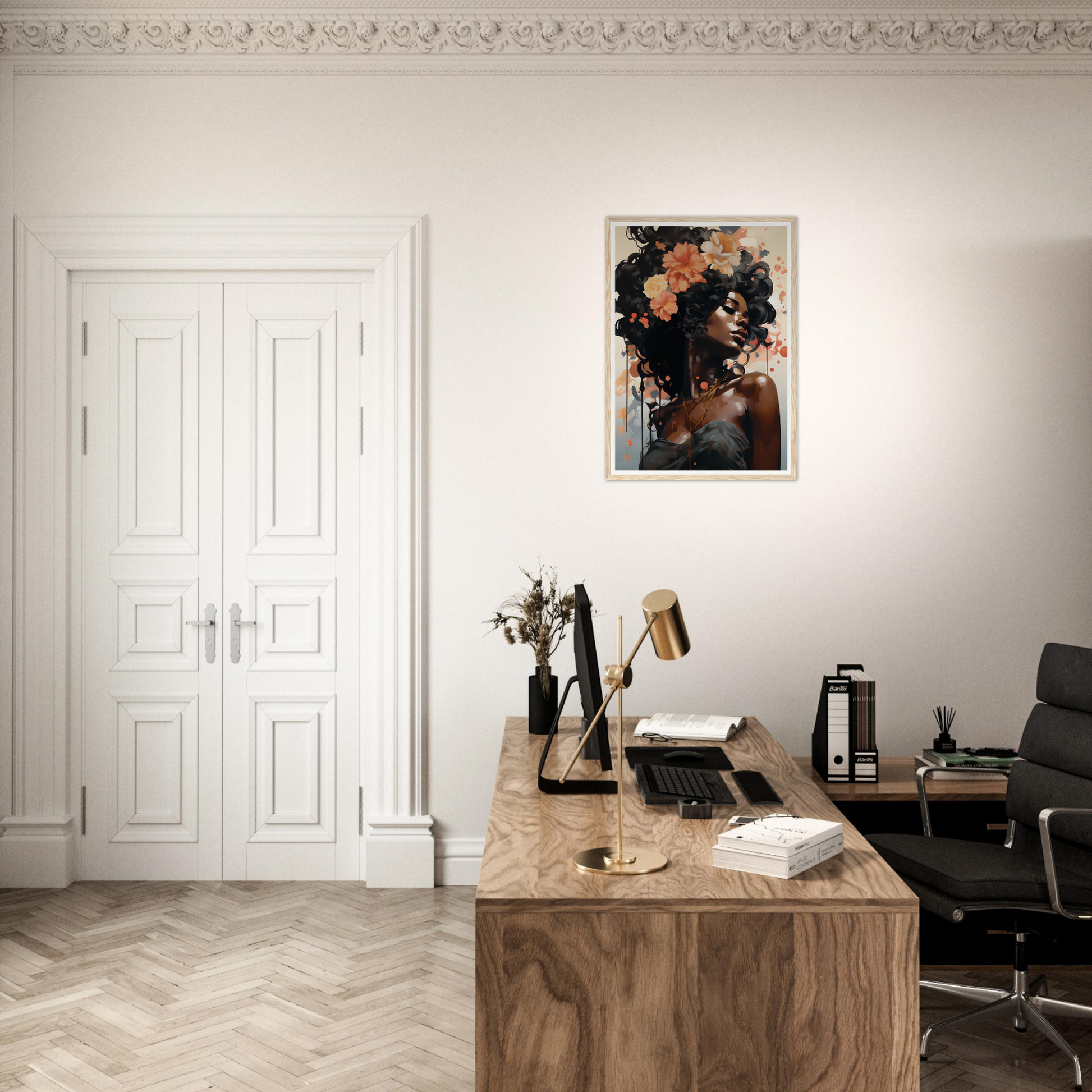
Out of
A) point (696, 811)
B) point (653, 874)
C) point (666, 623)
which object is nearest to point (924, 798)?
point (696, 811)

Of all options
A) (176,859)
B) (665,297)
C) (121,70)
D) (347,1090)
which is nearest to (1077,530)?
(665,297)

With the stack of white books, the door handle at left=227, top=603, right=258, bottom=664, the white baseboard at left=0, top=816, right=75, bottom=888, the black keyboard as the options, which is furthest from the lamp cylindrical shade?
the white baseboard at left=0, top=816, right=75, bottom=888

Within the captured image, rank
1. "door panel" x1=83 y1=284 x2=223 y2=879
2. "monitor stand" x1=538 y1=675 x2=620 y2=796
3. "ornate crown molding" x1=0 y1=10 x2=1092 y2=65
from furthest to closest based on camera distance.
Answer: "door panel" x1=83 y1=284 x2=223 y2=879 < "ornate crown molding" x1=0 y1=10 x2=1092 y2=65 < "monitor stand" x1=538 y1=675 x2=620 y2=796

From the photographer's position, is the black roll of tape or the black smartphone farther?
the black smartphone

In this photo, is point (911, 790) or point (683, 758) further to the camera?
point (911, 790)

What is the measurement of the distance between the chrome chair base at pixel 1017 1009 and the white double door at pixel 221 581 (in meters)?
2.25

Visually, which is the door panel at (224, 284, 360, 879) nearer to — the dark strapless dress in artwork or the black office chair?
the dark strapless dress in artwork

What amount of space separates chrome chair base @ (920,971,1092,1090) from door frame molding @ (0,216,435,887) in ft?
6.35

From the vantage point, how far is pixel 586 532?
386cm

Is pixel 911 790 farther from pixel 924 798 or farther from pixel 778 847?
pixel 778 847

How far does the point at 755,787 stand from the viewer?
2.44 m

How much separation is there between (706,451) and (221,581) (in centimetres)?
204

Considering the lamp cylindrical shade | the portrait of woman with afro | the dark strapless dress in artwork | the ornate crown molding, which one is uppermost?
the ornate crown molding

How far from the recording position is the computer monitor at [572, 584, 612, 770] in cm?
230
